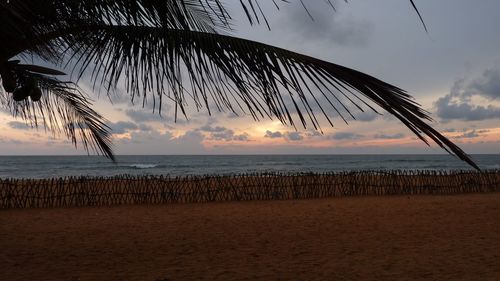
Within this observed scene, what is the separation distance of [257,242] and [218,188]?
4.54 m

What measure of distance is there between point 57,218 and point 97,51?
666 cm

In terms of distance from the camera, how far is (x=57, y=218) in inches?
307

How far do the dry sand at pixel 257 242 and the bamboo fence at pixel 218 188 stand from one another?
21.9 inches

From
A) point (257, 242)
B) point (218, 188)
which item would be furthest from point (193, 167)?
point (257, 242)

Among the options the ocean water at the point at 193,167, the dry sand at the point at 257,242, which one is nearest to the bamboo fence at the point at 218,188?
the dry sand at the point at 257,242

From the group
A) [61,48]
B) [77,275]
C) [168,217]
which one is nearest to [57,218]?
[168,217]

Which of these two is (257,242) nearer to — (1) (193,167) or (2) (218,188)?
(2) (218,188)

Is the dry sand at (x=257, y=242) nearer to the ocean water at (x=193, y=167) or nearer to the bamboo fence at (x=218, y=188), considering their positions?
the bamboo fence at (x=218, y=188)

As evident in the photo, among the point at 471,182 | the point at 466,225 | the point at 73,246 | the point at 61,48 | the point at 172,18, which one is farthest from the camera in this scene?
the point at 471,182

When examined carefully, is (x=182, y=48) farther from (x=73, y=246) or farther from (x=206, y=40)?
(x=73, y=246)

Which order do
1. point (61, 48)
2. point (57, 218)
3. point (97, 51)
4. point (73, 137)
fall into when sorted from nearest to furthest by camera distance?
point (97, 51), point (61, 48), point (73, 137), point (57, 218)

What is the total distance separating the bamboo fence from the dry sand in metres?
0.56

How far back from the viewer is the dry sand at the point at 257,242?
164 inches

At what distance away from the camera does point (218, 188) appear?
10078 millimetres
